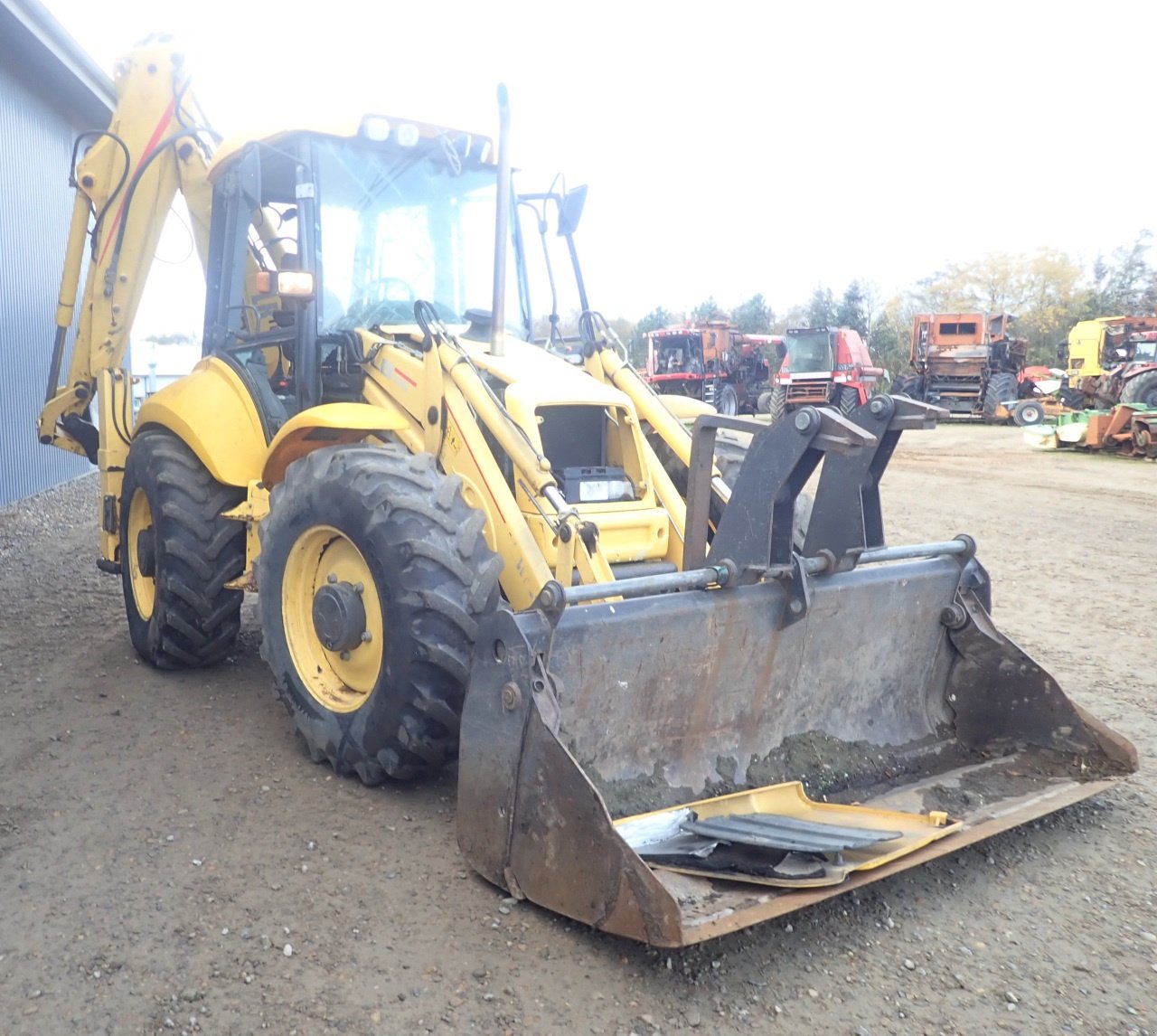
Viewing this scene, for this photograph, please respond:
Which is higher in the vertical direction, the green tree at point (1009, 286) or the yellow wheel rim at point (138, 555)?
the green tree at point (1009, 286)

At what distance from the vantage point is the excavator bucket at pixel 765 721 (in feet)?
9.91

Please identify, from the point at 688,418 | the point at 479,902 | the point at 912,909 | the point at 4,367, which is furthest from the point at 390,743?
the point at 4,367

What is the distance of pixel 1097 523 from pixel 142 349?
18.5 meters

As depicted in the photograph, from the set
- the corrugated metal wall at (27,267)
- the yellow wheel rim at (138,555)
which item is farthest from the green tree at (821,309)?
the yellow wheel rim at (138,555)

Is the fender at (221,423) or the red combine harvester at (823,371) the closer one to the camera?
the fender at (221,423)

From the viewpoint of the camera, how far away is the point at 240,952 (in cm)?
296

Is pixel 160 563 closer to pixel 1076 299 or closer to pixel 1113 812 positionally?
pixel 1113 812

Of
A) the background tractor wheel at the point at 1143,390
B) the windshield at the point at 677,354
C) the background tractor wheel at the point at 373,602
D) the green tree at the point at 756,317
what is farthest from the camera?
the green tree at the point at 756,317

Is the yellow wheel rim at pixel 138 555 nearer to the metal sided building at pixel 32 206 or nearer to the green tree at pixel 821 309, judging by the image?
the metal sided building at pixel 32 206

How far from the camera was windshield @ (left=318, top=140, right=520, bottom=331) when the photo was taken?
489 centimetres

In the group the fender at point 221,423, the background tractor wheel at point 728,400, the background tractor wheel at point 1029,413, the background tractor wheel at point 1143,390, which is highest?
the fender at point 221,423

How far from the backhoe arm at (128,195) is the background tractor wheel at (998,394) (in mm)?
25180

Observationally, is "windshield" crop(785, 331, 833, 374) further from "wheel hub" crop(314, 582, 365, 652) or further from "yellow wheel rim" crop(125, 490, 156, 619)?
"wheel hub" crop(314, 582, 365, 652)

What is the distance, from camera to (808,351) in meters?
27.4
